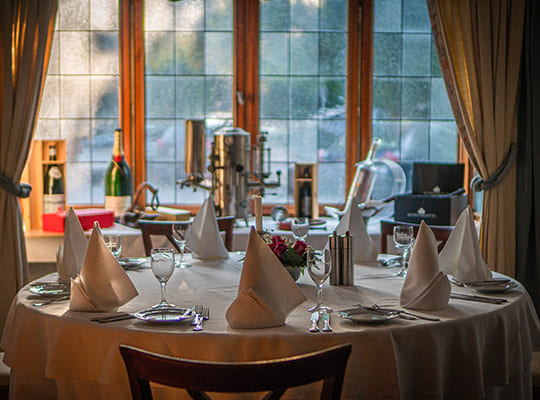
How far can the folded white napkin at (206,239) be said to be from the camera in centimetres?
234

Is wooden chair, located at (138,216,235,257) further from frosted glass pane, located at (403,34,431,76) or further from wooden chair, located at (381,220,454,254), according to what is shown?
frosted glass pane, located at (403,34,431,76)

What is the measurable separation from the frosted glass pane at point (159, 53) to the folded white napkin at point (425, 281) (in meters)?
2.57

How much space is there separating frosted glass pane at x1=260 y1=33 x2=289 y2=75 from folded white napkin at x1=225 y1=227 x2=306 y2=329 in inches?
98.9

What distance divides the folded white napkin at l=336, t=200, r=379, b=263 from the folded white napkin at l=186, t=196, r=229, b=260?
0.48 metres

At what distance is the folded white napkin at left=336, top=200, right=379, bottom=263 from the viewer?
Result: 230cm

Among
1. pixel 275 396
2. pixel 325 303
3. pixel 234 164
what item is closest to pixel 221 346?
pixel 275 396

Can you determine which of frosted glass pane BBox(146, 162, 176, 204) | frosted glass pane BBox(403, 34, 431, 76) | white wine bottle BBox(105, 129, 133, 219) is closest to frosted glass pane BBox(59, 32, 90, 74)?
white wine bottle BBox(105, 129, 133, 219)

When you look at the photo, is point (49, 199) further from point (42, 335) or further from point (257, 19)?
point (42, 335)

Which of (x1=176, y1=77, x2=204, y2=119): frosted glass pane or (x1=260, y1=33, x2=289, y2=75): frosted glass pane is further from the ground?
(x1=260, y1=33, x2=289, y2=75): frosted glass pane

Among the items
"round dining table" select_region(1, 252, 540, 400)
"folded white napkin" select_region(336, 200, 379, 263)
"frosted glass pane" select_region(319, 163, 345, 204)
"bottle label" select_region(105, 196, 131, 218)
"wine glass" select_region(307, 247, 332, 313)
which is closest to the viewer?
"round dining table" select_region(1, 252, 540, 400)

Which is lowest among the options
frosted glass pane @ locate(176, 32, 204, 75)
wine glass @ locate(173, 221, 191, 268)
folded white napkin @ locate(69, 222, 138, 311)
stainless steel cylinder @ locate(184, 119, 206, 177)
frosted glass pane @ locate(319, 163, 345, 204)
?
folded white napkin @ locate(69, 222, 138, 311)

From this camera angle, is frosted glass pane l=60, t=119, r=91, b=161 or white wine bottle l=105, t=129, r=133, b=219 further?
frosted glass pane l=60, t=119, r=91, b=161

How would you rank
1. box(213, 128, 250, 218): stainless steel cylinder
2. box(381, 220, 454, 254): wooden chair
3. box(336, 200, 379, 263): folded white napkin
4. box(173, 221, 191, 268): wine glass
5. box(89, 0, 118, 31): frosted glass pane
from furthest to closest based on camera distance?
box(89, 0, 118, 31): frosted glass pane
box(213, 128, 250, 218): stainless steel cylinder
box(381, 220, 454, 254): wooden chair
box(336, 200, 379, 263): folded white napkin
box(173, 221, 191, 268): wine glass

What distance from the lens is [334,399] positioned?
114 cm
